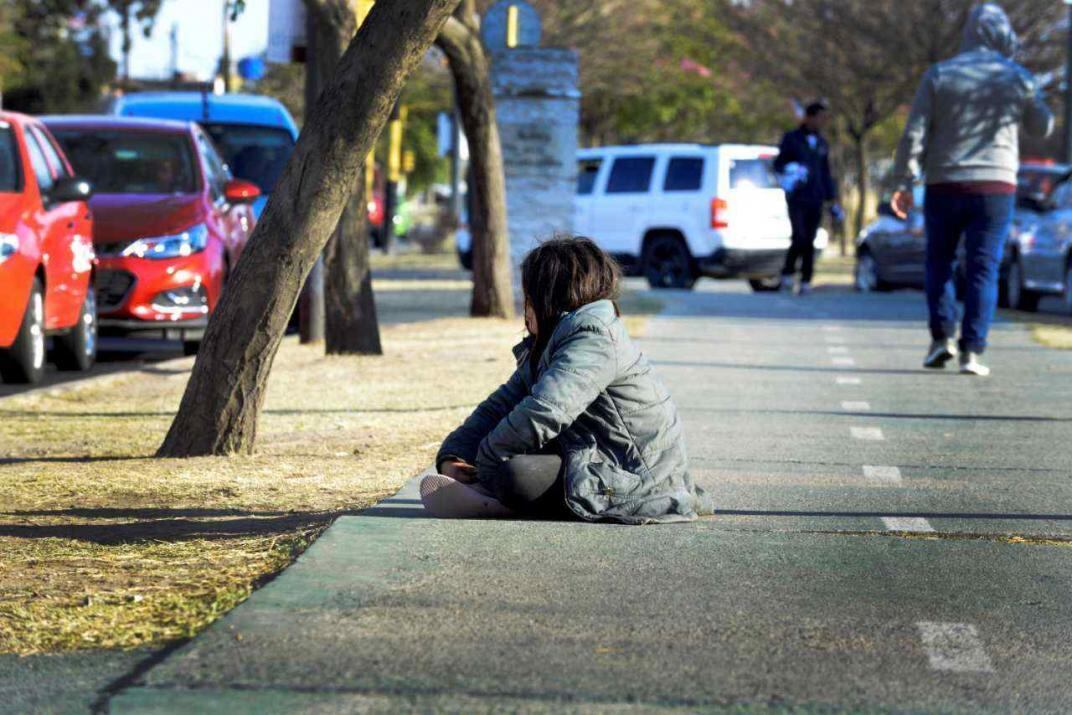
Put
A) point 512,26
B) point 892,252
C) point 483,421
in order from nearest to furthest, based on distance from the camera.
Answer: point 483,421 < point 512,26 < point 892,252

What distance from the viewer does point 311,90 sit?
13.0m

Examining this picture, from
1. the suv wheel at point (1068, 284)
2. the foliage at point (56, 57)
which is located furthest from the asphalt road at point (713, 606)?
the foliage at point (56, 57)

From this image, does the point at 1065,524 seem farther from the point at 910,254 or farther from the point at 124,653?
the point at 910,254

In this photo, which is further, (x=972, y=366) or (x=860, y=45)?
(x=860, y=45)

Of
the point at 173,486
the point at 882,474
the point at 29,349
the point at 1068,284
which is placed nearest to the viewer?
the point at 173,486

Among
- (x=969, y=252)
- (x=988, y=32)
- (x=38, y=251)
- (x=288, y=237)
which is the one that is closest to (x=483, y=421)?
(x=288, y=237)

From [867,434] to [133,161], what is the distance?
7.08 m

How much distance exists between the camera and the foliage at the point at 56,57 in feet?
195

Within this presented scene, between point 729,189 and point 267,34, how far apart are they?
1093 cm

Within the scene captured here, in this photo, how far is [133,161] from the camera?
46.2 feet

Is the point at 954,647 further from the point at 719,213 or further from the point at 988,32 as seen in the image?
the point at 719,213

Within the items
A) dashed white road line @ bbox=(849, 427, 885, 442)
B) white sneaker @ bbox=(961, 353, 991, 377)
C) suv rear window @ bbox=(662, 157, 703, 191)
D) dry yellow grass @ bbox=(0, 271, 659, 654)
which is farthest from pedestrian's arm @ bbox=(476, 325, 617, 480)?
suv rear window @ bbox=(662, 157, 703, 191)

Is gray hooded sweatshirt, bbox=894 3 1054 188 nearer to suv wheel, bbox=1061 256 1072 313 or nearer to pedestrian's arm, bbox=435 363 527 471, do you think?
pedestrian's arm, bbox=435 363 527 471

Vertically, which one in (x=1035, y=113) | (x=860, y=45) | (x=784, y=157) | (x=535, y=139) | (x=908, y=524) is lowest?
(x=908, y=524)
